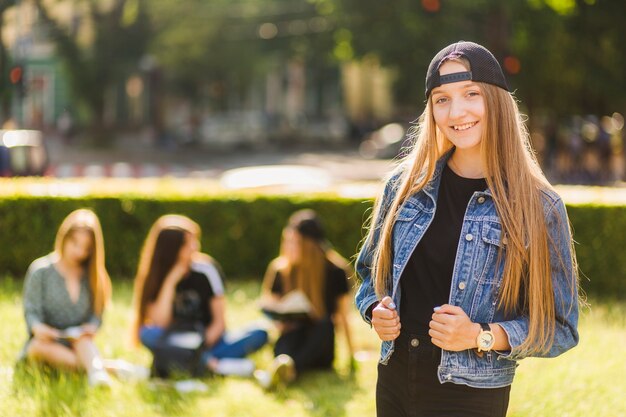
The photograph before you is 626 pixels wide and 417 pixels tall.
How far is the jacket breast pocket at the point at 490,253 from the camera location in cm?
278

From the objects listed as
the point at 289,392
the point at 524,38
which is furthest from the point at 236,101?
the point at 289,392

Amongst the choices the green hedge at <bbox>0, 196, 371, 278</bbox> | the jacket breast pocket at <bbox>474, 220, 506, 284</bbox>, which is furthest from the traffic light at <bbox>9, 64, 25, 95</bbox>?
the jacket breast pocket at <bbox>474, 220, 506, 284</bbox>

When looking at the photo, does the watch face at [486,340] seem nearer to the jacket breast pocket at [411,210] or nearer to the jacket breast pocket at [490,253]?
the jacket breast pocket at [490,253]

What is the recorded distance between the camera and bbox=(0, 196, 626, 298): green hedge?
1148 centimetres

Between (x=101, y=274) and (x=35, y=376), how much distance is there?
3.06 feet

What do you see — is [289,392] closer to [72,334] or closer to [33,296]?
[72,334]

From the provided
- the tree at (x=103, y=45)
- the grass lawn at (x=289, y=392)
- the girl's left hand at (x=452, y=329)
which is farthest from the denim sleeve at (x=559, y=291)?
the tree at (x=103, y=45)

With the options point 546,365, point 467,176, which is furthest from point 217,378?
point 467,176

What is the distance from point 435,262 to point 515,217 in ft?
0.95

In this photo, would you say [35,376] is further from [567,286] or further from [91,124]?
[91,124]

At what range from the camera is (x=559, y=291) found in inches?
108

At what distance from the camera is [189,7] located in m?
36.8

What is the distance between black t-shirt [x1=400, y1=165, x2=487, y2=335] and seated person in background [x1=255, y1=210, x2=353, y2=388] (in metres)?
4.41

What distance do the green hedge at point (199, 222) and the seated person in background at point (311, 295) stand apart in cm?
389
